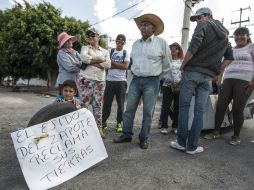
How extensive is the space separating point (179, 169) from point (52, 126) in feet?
5.17

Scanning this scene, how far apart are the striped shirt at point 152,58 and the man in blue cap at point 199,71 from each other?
0.40m

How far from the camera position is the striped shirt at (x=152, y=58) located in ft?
15.3

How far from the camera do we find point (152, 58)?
468cm

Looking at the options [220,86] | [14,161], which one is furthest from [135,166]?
[220,86]

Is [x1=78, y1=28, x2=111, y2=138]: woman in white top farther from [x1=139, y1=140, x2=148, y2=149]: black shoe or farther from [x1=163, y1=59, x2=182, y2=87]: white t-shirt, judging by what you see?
[x1=163, y1=59, x2=182, y2=87]: white t-shirt

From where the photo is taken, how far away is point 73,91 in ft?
15.3

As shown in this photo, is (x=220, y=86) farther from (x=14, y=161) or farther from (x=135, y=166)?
(x=14, y=161)

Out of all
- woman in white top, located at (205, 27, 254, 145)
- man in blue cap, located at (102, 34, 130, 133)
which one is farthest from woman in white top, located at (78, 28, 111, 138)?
woman in white top, located at (205, 27, 254, 145)

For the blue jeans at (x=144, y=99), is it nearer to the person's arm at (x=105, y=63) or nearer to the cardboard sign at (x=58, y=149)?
the person's arm at (x=105, y=63)

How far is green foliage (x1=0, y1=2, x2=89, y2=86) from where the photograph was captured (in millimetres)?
23516

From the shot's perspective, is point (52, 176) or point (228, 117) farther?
point (228, 117)

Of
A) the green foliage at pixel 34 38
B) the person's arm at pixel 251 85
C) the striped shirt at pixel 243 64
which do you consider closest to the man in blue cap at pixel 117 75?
the striped shirt at pixel 243 64

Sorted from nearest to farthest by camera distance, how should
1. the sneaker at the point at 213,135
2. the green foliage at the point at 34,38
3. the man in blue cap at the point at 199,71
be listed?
the man in blue cap at the point at 199,71 → the sneaker at the point at 213,135 → the green foliage at the point at 34,38

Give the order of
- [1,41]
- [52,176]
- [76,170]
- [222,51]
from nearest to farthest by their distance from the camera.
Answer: [52,176], [76,170], [222,51], [1,41]
